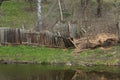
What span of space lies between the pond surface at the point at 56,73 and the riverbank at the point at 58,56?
1520 millimetres

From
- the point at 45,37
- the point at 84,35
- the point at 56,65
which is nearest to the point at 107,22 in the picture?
the point at 84,35

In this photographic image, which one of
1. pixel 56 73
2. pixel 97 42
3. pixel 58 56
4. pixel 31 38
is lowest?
pixel 56 73

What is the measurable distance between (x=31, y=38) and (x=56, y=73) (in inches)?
372

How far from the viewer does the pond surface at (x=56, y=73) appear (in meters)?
22.0

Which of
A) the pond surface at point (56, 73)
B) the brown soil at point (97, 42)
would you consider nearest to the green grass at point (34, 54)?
the brown soil at point (97, 42)

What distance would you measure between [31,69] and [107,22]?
13.4 metres

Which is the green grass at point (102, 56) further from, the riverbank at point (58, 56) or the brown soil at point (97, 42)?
the brown soil at point (97, 42)

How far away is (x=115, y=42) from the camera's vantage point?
105 ft

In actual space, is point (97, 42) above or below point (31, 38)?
below

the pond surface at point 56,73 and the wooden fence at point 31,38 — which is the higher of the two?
the wooden fence at point 31,38

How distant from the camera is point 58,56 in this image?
29.6m

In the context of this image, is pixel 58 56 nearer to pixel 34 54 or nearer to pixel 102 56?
pixel 34 54

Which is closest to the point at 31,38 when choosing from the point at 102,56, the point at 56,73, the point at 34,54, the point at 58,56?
the point at 34,54

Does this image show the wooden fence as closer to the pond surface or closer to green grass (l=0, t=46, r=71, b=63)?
green grass (l=0, t=46, r=71, b=63)
